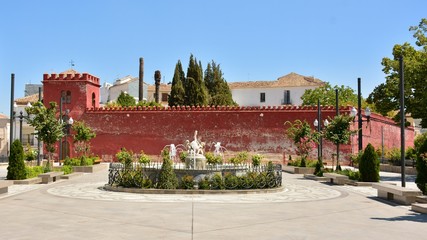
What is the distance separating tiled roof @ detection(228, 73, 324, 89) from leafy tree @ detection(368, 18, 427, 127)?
3958 centimetres

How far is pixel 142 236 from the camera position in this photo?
7531 millimetres

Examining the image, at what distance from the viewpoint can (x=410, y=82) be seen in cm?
2048

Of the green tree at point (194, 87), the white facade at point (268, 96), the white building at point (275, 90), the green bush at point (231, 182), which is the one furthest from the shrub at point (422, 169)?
the white facade at point (268, 96)

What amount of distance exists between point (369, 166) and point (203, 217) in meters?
9.34

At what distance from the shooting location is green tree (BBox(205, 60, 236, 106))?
52.7 meters

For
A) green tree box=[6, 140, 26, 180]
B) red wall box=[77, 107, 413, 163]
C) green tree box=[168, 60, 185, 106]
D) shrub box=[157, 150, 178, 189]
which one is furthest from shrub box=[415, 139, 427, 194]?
green tree box=[168, 60, 185, 106]

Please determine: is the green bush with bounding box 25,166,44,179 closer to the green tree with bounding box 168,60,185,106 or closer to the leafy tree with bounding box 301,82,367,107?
the green tree with bounding box 168,60,185,106

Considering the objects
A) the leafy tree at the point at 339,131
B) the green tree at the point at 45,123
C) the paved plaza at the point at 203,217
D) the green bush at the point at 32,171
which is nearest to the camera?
the paved plaza at the point at 203,217

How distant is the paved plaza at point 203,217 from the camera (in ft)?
25.7

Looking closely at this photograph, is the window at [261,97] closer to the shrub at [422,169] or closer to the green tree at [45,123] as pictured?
the green tree at [45,123]

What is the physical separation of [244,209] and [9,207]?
5006 millimetres

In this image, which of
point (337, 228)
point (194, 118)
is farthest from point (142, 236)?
point (194, 118)

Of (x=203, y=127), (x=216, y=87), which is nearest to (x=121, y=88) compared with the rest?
(x=216, y=87)

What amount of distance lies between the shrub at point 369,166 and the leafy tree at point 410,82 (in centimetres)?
424
